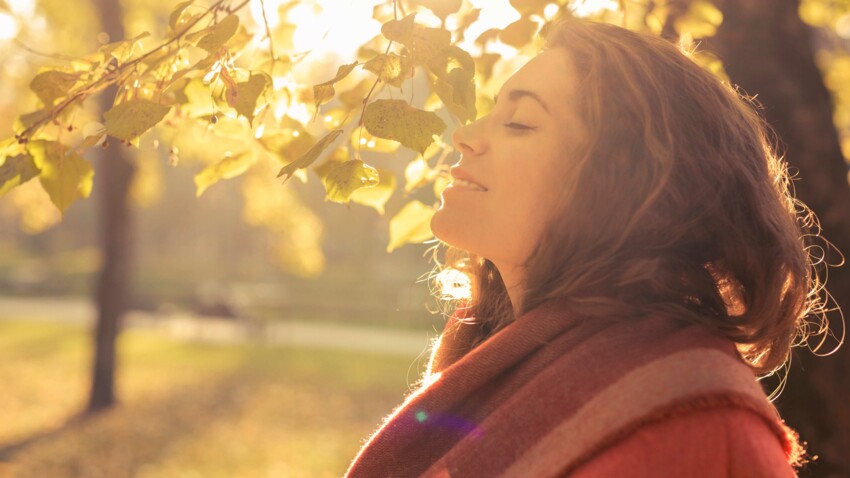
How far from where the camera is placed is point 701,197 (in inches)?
63.5

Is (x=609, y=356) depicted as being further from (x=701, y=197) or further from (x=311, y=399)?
(x=311, y=399)

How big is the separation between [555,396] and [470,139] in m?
0.62

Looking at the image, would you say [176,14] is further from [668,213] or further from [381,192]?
[668,213]

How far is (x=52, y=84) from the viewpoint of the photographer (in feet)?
5.82

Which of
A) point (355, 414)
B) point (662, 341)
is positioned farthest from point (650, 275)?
point (355, 414)

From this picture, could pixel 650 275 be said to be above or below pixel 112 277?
above

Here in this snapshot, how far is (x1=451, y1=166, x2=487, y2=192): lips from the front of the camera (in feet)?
5.83

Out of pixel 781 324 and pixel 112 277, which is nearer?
pixel 781 324

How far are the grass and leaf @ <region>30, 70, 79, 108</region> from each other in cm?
424

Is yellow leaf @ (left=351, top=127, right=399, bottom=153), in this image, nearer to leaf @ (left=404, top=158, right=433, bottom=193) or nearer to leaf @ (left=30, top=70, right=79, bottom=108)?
leaf @ (left=404, top=158, right=433, bottom=193)

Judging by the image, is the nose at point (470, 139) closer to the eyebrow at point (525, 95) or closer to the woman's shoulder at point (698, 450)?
the eyebrow at point (525, 95)

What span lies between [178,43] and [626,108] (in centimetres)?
97

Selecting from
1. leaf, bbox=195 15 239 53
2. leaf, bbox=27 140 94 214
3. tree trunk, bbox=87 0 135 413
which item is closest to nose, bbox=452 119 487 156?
leaf, bbox=195 15 239 53

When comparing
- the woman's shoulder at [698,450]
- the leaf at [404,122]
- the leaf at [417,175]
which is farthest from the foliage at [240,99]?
the woman's shoulder at [698,450]
